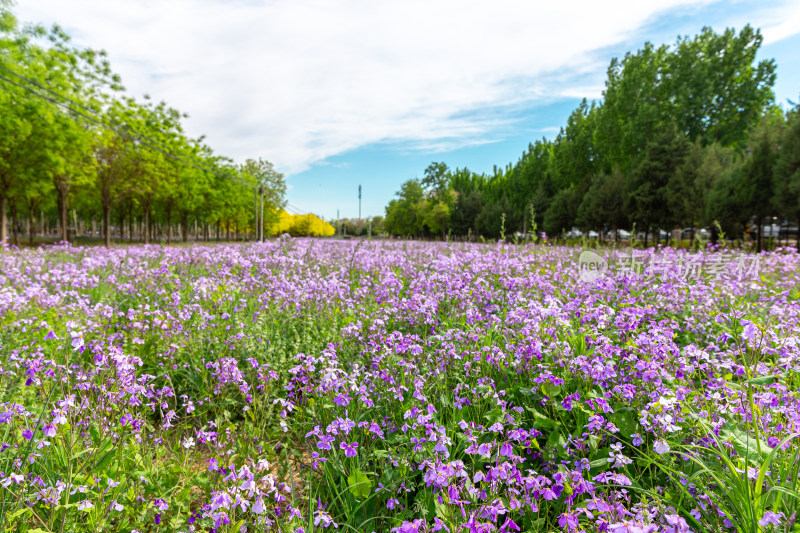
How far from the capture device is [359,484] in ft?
7.20

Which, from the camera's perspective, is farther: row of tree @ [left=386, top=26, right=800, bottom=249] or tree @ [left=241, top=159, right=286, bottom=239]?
tree @ [left=241, top=159, right=286, bottom=239]

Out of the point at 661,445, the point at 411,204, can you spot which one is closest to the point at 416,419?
the point at 661,445

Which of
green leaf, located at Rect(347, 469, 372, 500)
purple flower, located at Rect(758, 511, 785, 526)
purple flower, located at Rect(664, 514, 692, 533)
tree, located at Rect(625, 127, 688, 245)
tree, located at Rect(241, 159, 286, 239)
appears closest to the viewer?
purple flower, located at Rect(664, 514, 692, 533)

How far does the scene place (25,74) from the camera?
2055cm

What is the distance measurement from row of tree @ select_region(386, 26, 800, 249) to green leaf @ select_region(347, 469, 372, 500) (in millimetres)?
22377

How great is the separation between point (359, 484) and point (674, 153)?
32754mm

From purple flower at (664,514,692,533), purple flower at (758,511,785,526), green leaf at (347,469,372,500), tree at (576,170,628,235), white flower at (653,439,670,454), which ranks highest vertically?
tree at (576,170,628,235)

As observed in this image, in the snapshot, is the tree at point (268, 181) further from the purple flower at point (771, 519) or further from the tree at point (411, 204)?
the purple flower at point (771, 519)

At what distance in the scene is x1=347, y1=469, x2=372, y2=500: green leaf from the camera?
2.19 m

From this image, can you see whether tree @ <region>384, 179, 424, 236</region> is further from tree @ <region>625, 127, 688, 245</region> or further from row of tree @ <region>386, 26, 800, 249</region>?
tree @ <region>625, 127, 688, 245</region>

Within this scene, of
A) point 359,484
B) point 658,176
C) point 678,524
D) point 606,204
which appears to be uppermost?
point 658,176

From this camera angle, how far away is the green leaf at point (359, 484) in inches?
86.1

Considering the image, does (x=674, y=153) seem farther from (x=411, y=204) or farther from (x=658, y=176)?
(x=411, y=204)

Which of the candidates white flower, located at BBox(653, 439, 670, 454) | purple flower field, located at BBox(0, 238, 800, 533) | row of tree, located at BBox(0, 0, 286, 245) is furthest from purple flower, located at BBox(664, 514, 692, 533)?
row of tree, located at BBox(0, 0, 286, 245)
